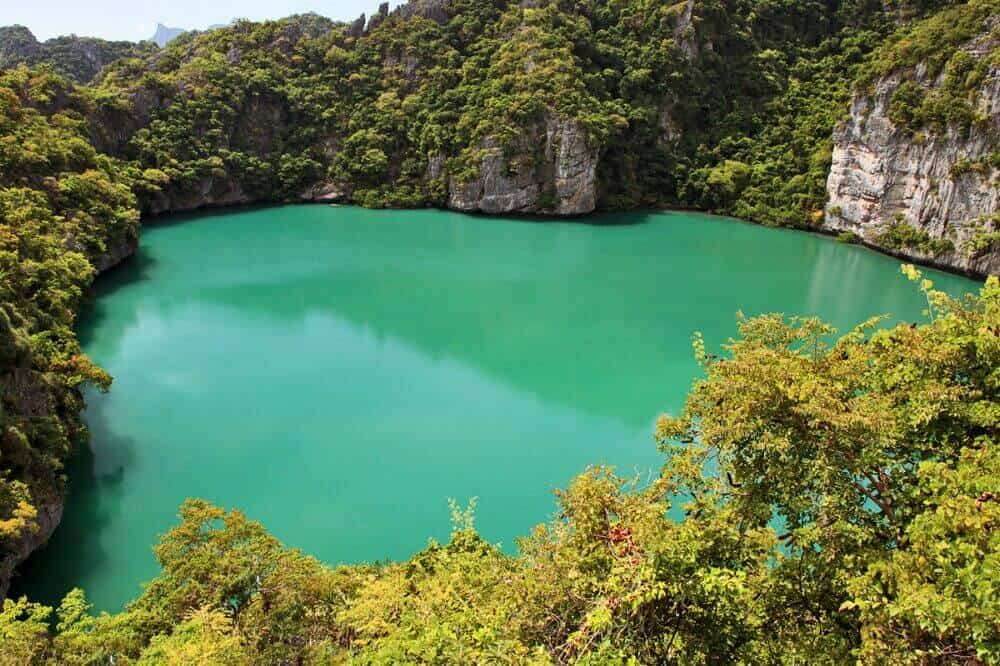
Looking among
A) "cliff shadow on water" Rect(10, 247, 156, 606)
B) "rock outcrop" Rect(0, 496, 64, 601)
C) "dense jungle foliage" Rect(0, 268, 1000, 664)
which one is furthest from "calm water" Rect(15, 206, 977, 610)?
"dense jungle foliage" Rect(0, 268, 1000, 664)

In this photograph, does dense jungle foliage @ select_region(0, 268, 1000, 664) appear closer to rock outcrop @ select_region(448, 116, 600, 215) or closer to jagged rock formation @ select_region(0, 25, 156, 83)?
rock outcrop @ select_region(448, 116, 600, 215)

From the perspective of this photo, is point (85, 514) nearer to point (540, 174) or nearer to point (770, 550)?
point (770, 550)

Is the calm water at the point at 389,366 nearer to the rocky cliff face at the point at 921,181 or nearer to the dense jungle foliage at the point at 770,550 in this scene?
the rocky cliff face at the point at 921,181

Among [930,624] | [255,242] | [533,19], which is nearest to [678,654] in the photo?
[930,624]

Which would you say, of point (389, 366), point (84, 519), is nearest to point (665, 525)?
point (84, 519)

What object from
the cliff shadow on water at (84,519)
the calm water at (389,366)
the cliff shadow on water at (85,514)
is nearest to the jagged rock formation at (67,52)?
the calm water at (389,366)
